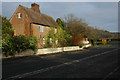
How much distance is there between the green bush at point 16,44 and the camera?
666 inches

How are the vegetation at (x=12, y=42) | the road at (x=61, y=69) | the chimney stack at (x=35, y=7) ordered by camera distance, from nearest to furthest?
1. the road at (x=61, y=69)
2. the vegetation at (x=12, y=42)
3. the chimney stack at (x=35, y=7)

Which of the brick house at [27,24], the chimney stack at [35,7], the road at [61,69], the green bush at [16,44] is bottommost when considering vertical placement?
the road at [61,69]

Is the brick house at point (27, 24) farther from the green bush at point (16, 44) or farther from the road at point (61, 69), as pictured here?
the road at point (61, 69)

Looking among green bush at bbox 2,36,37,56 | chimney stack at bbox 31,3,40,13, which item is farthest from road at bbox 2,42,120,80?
chimney stack at bbox 31,3,40,13

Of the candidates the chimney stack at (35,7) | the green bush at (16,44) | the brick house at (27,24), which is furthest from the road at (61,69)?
the chimney stack at (35,7)

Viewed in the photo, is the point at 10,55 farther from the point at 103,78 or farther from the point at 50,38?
the point at 103,78

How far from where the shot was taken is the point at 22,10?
30.4 metres

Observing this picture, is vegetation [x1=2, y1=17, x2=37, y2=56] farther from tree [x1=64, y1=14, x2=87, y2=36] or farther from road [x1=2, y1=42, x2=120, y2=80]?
tree [x1=64, y1=14, x2=87, y2=36]

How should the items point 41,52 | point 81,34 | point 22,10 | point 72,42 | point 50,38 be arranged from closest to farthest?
point 41,52, point 50,38, point 22,10, point 72,42, point 81,34

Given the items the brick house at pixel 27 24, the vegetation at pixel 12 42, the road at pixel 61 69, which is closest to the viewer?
the road at pixel 61 69

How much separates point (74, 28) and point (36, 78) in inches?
1342

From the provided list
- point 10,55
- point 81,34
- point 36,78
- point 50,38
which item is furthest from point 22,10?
point 36,78

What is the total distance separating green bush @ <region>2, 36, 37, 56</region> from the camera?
1691cm

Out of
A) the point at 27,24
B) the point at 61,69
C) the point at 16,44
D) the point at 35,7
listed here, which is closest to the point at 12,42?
the point at 16,44
